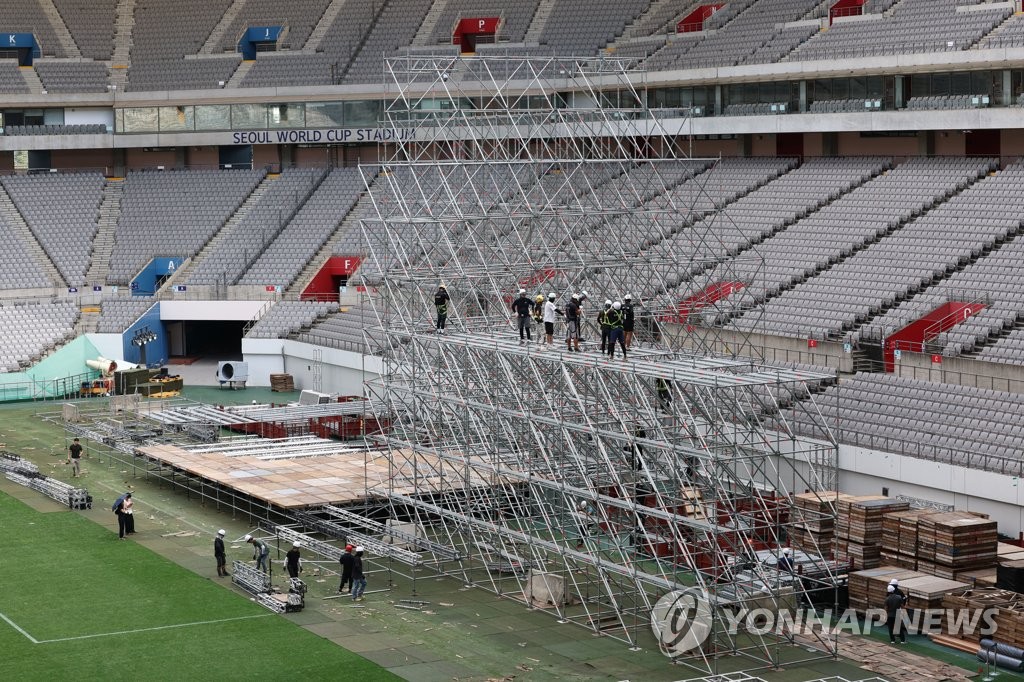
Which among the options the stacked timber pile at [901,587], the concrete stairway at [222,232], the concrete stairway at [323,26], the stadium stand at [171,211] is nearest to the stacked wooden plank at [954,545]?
the stacked timber pile at [901,587]

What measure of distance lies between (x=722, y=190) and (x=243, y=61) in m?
28.7

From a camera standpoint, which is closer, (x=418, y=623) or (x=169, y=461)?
(x=418, y=623)

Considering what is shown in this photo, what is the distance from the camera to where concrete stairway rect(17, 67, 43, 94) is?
247ft

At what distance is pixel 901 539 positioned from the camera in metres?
32.1

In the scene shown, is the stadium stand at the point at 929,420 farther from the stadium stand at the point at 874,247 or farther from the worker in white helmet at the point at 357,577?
the worker in white helmet at the point at 357,577

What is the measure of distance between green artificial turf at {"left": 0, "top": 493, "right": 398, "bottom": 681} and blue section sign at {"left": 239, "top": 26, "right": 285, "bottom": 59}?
43709mm

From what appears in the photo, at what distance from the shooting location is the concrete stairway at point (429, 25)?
3004 inches

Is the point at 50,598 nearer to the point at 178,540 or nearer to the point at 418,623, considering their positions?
the point at 178,540

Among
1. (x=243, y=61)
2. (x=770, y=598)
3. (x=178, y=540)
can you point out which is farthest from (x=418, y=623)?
(x=243, y=61)

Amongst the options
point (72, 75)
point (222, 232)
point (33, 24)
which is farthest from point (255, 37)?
point (222, 232)

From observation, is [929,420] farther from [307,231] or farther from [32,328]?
[32,328]

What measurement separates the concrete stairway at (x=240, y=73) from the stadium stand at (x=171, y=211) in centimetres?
444

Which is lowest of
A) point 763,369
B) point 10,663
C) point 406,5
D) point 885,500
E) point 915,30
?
point 10,663

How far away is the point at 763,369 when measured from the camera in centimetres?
3189
